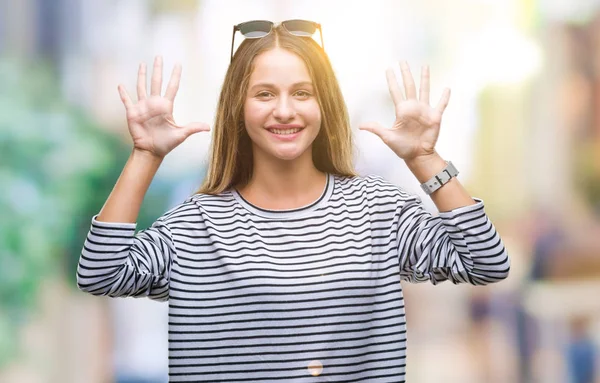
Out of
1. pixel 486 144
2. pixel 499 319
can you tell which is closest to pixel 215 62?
pixel 486 144

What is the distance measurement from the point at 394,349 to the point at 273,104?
450 mm

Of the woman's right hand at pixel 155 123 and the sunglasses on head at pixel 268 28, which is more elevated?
the sunglasses on head at pixel 268 28

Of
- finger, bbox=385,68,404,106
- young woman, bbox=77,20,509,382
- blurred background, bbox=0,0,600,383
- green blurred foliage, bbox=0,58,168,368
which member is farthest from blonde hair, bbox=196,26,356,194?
green blurred foliage, bbox=0,58,168,368

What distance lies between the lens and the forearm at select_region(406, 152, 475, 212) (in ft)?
4.57

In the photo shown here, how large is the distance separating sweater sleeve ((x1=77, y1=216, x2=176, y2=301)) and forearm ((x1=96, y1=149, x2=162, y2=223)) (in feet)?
0.05

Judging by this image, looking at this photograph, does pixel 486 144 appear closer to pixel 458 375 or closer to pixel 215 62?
pixel 458 375

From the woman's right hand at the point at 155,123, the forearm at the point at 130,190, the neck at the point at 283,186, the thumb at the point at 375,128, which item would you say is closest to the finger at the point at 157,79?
the woman's right hand at the point at 155,123

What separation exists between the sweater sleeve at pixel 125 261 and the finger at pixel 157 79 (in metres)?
0.23

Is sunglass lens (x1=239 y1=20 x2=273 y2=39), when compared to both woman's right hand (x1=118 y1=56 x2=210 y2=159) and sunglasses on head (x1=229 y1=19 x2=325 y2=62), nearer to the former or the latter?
sunglasses on head (x1=229 y1=19 x2=325 y2=62)

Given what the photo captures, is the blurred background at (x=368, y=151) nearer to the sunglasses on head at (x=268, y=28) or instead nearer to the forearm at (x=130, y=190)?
the sunglasses on head at (x=268, y=28)

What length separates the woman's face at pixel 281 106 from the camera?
1.44 m

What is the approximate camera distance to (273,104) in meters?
1.44

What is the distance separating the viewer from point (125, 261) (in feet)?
4.47
